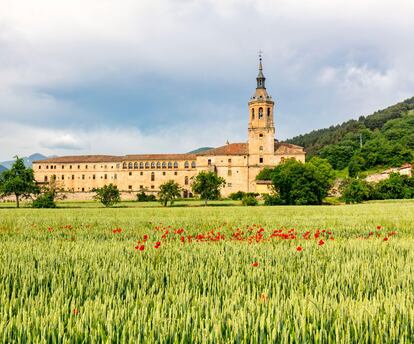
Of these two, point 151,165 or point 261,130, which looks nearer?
point 261,130

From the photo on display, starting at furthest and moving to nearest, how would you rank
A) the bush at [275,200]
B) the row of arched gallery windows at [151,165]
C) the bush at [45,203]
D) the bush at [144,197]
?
the row of arched gallery windows at [151,165] < the bush at [144,197] < the bush at [275,200] < the bush at [45,203]

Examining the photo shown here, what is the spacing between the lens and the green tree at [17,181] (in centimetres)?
6219

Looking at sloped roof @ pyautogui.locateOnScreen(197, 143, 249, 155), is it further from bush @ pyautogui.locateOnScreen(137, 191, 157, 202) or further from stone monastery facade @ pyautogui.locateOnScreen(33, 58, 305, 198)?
bush @ pyautogui.locateOnScreen(137, 191, 157, 202)

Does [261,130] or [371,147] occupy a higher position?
[261,130]

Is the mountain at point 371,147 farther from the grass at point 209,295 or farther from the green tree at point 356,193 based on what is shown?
the grass at point 209,295

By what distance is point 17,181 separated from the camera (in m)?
62.1

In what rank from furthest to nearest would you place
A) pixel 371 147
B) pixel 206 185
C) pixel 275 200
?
pixel 371 147 < pixel 206 185 < pixel 275 200

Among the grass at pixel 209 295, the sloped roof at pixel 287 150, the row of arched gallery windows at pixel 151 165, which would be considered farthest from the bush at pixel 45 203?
the sloped roof at pixel 287 150

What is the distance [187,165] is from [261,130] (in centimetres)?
2467

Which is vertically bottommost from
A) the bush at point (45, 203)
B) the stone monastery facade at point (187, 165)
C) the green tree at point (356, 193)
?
the bush at point (45, 203)

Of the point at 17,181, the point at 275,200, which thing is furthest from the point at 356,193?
the point at 17,181

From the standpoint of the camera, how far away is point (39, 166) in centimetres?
12238

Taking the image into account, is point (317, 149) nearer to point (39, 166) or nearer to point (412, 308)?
point (39, 166)

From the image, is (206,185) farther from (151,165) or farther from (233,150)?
(151,165)
